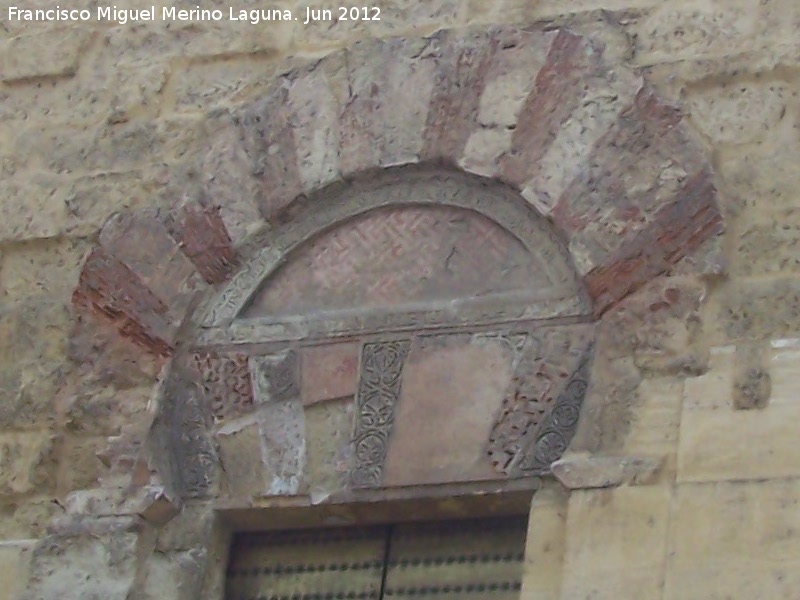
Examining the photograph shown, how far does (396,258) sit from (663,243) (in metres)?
0.69

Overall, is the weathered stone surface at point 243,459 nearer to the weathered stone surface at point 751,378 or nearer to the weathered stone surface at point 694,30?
the weathered stone surface at point 751,378

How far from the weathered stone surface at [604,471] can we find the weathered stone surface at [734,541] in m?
0.10

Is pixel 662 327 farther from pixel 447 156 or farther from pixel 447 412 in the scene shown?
pixel 447 156

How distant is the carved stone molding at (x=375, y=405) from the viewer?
4.10 metres

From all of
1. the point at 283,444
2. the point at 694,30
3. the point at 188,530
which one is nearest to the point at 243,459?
the point at 283,444

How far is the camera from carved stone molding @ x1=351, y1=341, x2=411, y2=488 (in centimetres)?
410

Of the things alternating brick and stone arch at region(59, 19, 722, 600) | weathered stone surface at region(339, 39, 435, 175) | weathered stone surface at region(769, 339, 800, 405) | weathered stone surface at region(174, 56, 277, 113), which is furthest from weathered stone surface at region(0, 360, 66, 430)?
weathered stone surface at region(769, 339, 800, 405)

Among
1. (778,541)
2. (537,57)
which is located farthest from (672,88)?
(778,541)

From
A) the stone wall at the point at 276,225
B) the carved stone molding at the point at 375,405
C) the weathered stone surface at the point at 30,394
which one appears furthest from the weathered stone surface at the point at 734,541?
the weathered stone surface at the point at 30,394

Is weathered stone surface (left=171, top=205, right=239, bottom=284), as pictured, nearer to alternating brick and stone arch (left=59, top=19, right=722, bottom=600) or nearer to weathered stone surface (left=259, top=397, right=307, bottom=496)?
alternating brick and stone arch (left=59, top=19, right=722, bottom=600)

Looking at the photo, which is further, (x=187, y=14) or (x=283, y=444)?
(x=187, y=14)

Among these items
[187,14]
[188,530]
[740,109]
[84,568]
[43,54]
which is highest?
[187,14]

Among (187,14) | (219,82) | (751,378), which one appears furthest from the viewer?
(187,14)

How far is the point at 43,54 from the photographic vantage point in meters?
4.91
